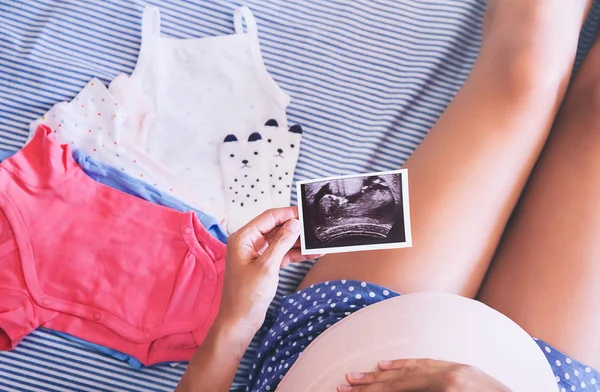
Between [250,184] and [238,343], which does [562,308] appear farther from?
[250,184]

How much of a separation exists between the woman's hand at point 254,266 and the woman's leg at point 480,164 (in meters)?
0.16

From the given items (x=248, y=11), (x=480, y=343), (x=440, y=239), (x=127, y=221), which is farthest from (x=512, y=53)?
(x=127, y=221)

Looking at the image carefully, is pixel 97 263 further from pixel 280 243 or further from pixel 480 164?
pixel 480 164

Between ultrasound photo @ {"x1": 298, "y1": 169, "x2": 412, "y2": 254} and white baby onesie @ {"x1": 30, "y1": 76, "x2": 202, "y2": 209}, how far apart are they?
0.39 meters

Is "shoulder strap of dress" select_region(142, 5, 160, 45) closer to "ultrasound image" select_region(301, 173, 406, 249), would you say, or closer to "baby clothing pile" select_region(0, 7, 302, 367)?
"baby clothing pile" select_region(0, 7, 302, 367)

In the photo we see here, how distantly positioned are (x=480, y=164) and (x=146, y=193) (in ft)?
2.13

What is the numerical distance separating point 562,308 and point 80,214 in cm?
88

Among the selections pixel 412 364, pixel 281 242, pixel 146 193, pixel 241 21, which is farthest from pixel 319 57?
pixel 412 364

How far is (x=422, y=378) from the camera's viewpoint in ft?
2.03

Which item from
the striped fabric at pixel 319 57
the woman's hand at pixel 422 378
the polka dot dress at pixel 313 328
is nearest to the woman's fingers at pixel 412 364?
the woman's hand at pixel 422 378

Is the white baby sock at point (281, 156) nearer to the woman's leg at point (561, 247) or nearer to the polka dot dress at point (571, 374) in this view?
the woman's leg at point (561, 247)

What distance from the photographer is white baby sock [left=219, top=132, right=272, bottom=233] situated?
115cm

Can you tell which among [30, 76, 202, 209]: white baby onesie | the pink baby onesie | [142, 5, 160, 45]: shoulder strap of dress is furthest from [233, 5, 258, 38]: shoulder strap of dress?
the pink baby onesie

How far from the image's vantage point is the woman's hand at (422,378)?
59 cm
